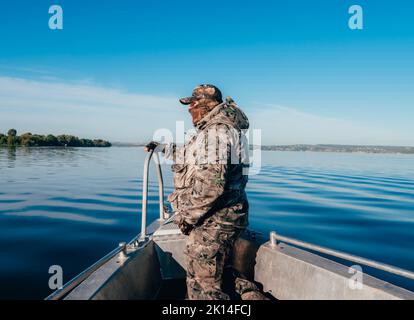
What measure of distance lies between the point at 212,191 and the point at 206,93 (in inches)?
51.7

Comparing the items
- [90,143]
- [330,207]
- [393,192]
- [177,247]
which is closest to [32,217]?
[177,247]

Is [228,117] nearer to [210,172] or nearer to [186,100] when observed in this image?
[210,172]

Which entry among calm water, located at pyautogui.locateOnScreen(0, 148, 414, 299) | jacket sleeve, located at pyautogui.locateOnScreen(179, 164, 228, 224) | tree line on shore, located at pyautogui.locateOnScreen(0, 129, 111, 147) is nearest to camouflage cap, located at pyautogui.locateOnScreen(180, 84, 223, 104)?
jacket sleeve, located at pyautogui.locateOnScreen(179, 164, 228, 224)

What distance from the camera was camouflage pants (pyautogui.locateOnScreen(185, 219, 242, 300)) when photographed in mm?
3174

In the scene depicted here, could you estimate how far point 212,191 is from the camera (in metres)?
2.92

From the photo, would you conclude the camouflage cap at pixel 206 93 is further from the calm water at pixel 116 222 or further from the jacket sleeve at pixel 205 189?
the calm water at pixel 116 222

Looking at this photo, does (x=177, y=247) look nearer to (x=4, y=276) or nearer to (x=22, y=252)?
(x=4, y=276)

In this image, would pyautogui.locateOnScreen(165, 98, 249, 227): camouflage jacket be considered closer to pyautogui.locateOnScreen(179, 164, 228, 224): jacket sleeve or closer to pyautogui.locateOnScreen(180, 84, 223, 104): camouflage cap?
pyautogui.locateOnScreen(179, 164, 228, 224): jacket sleeve

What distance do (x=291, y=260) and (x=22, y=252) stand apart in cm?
560

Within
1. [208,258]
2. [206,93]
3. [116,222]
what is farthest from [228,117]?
[116,222]

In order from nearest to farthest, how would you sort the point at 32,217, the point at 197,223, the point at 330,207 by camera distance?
the point at 197,223 < the point at 32,217 < the point at 330,207

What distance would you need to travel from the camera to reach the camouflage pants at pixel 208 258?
10.4 feet

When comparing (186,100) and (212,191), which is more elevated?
(186,100)
